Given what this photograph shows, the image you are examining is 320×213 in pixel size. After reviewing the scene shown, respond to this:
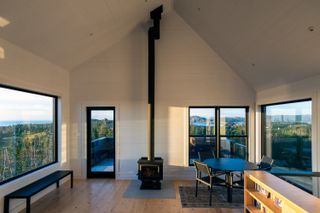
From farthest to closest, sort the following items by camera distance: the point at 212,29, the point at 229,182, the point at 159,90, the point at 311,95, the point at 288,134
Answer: the point at 159,90, the point at 212,29, the point at 288,134, the point at 229,182, the point at 311,95

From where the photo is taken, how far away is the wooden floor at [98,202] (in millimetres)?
3949

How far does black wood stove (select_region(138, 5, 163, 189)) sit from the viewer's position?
5.14 metres

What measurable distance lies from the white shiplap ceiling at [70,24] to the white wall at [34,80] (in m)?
0.16

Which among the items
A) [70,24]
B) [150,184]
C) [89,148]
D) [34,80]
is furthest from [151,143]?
[70,24]

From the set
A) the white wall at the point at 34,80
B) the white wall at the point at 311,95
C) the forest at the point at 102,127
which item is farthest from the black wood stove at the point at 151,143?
the white wall at the point at 311,95

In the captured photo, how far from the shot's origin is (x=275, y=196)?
2.03 m

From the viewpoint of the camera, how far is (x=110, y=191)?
4.95m

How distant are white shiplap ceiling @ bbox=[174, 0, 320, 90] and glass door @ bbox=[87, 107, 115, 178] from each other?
3224 mm

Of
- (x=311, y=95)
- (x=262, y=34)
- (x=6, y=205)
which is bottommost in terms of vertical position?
(x=6, y=205)

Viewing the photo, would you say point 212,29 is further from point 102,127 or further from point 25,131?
point 25,131

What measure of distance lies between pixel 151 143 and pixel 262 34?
3291 mm

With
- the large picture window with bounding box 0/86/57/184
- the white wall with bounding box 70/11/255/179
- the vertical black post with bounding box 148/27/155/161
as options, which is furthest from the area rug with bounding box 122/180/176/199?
the large picture window with bounding box 0/86/57/184

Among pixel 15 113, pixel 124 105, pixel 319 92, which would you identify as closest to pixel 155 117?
pixel 124 105

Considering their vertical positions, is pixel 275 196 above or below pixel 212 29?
below
